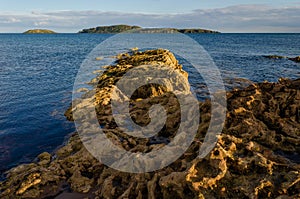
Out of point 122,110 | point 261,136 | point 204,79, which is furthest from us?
point 204,79

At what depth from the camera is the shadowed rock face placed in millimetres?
8625

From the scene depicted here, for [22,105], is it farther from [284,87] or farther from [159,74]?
[284,87]

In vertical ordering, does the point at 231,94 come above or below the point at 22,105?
above

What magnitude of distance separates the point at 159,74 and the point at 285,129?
54.4 ft

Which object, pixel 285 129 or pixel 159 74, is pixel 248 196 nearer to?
pixel 285 129

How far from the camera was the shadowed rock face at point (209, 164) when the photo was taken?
28.3 feet

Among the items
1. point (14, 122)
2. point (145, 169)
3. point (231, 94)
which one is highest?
point (231, 94)

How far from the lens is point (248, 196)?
26.7 feet

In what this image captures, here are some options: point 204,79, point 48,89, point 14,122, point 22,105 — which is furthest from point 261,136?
point 48,89

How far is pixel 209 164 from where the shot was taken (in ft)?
30.3

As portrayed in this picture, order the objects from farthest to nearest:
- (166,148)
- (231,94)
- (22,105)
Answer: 1. (22,105)
2. (231,94)
3. (166,148)

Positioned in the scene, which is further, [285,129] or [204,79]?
[204,79]

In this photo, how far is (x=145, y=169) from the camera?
1086 cm

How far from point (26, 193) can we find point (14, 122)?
12.4m
